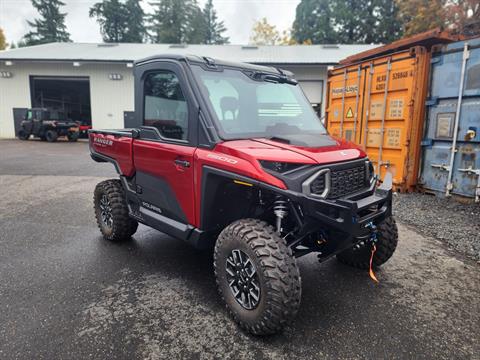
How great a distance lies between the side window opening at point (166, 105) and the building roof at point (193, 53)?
17488 millimetres

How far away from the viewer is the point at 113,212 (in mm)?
4230

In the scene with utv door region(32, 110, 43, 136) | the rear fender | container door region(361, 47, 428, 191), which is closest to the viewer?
the rear fender

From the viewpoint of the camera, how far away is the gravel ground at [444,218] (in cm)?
458

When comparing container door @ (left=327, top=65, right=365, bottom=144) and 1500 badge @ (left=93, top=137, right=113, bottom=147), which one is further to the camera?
container door @ (left=327, top=65, right=365, bottom=144)

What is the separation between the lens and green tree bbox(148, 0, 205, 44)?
49500mm

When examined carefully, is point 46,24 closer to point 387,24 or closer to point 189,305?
point 387,24

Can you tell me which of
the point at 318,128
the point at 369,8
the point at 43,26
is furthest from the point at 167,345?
the point at 43,26

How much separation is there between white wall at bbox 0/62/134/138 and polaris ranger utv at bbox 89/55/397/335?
1987cm

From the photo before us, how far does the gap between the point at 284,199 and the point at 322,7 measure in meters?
48.9

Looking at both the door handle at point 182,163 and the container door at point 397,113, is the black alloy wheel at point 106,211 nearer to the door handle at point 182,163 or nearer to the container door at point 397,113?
the door handle at point 182,163

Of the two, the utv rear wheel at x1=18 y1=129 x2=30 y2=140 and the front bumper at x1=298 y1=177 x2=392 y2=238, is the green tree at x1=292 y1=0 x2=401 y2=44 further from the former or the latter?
the front bumper at x1=298 y1=177 x2=392 y2=238

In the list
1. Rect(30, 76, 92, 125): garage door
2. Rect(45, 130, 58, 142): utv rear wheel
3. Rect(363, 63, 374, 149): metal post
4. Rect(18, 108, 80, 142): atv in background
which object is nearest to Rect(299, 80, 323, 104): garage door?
Rect(363, 63, 374, 149): metal post

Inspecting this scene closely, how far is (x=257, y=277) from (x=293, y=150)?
100 cm

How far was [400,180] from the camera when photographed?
6.97m
